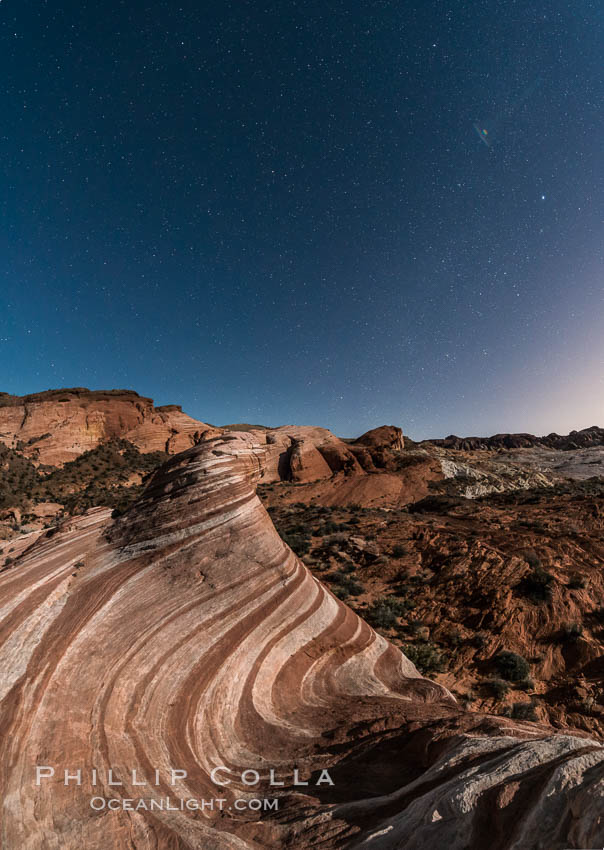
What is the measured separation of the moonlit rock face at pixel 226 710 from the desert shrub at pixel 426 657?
245cm

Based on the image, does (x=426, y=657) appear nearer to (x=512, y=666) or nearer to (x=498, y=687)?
(x=498, y=687)

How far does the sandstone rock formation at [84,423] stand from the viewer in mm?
46469

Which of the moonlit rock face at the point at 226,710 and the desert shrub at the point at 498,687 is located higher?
the moonlit rock face at the point at 226,710

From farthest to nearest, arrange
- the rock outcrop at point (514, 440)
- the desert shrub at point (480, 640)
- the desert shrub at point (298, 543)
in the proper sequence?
the rock outcrop at point (514, 440) < the desert shrub at point (298, 543) < the desert shrub at point (480, 640)

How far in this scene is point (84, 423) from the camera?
167ft

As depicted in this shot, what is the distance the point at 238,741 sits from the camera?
4.54 meters

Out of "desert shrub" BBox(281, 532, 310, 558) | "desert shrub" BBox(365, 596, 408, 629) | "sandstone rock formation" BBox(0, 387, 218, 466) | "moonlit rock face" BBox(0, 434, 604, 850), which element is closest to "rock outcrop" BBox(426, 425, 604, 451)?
"sandstone rock formation" BBox(0, 387, 218, 466)

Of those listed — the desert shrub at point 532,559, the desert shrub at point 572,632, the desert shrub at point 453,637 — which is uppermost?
the desert shrub at point 532,559

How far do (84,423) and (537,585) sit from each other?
185 ft

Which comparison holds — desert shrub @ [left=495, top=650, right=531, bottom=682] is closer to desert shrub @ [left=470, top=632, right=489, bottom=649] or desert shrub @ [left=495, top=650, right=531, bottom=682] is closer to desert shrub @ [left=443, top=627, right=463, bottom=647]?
desert shrub @ [left=470, top=632, right=489, bottom=649]

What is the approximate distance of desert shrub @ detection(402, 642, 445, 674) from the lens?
9.12 meters

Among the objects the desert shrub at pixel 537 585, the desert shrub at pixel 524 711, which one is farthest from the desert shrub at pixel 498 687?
the desert shrub at pixel 537 585

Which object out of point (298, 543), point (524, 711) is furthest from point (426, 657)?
point (298, 543)

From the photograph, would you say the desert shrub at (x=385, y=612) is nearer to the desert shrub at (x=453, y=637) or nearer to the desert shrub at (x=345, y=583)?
the desert shrub at (x=345, y=583)
